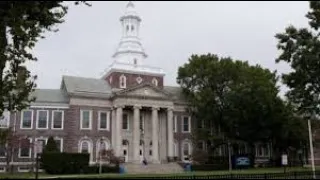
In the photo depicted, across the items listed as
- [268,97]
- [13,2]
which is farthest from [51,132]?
[13,2]

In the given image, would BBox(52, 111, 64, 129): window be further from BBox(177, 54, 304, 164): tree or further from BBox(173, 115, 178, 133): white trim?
BBox(177, 54, 304, 164): tree

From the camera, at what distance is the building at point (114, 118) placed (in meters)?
56.7

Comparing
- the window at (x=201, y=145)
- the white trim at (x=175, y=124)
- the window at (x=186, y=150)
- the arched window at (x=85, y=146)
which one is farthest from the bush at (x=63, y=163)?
the window at (x=201, y=145)

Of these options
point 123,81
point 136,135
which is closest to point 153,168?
point 136,135

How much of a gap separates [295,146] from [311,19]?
36154mm

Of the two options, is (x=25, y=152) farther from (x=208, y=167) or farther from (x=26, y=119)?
(x=208, y=167)

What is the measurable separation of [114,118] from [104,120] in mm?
1410

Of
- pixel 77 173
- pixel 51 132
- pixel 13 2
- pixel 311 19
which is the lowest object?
pixel 77 173

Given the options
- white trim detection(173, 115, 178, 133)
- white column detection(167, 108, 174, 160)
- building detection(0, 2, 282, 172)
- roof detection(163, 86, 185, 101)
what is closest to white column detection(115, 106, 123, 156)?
building detection(0, 2, 282, 172)

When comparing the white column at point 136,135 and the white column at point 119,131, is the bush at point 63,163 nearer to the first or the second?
the white column at point 119,131

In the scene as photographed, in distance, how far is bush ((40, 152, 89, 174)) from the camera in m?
48.0

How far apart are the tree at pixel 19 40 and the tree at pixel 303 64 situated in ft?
62.0

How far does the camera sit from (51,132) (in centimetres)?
5675

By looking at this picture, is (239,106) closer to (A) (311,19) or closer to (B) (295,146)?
(B) (295,146)
